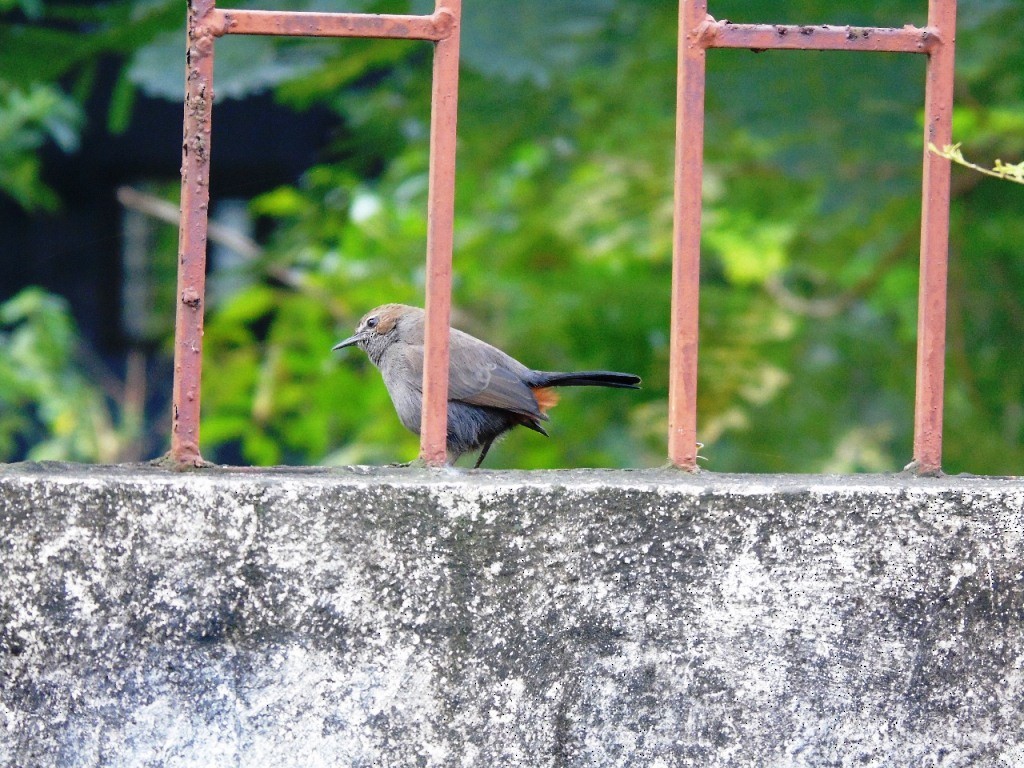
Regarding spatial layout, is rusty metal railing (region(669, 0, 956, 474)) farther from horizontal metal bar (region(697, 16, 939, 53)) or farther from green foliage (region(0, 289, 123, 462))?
green foliage (region(0, 289, 123, 462))

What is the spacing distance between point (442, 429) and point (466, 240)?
569cm

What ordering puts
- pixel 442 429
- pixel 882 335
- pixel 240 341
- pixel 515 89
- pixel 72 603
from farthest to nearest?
pixel 240 341, pixel 882 335, pixel 515 89, pixel 442 429, pixel 72 603

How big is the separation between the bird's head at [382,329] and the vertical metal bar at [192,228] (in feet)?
9.53

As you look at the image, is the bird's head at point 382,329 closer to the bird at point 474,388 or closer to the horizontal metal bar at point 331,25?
the bird at point 474,388

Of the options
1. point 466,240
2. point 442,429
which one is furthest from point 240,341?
point 442,429

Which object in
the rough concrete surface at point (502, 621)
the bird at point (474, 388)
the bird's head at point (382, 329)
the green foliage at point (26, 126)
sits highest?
the green foliage at point (26, 126)

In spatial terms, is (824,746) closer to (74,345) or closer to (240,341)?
(240,341)

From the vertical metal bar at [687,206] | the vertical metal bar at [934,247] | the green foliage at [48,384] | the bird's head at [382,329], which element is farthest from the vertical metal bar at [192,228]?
the green foliage at [48,384]

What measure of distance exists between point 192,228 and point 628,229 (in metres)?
5.37

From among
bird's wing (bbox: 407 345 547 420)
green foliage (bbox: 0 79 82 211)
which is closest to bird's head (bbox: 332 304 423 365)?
bird's wing (bbox: 407 345 547 420)

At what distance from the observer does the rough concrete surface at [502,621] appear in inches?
74.9

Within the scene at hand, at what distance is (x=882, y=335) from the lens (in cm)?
718

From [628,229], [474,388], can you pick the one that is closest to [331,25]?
[474,388]

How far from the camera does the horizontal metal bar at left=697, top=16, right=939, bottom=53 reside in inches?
82.5
